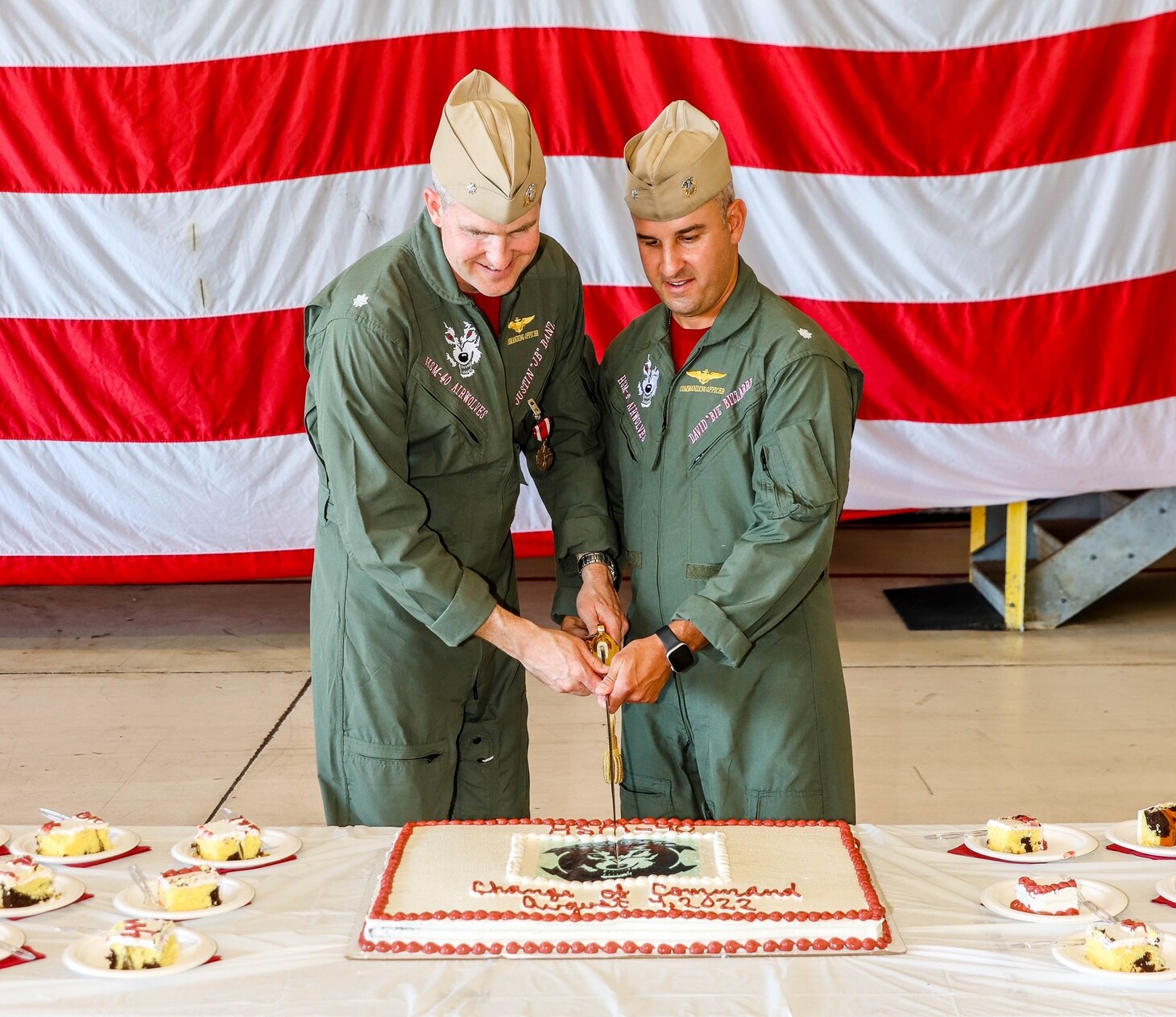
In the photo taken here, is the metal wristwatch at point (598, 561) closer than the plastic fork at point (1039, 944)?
No

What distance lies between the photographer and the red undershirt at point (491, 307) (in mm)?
2250

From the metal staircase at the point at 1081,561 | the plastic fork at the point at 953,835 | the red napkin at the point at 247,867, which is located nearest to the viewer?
the red napkin at the point at 247,867

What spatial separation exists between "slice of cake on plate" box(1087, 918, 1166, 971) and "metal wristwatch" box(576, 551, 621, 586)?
1.07 m

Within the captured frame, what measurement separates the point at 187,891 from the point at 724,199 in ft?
4.25

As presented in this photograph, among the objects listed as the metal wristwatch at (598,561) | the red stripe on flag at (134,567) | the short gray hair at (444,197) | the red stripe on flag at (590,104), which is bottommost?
the red stripe on flag at (134,567)

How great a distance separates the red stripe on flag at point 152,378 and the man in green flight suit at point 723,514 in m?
2.67

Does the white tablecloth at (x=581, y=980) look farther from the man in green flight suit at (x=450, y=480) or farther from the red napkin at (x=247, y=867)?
the man in green flight suit at (x=450, y=480)

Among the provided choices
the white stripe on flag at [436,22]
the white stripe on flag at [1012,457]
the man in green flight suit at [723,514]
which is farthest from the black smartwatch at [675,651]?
the white stripe on flag at [436,22]

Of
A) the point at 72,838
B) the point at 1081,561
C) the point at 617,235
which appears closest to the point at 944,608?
the point at 1081,561

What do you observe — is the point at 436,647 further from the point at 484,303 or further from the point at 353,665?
the point at 484,303

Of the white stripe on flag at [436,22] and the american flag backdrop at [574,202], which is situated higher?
the white stripe on flag at [436,22]

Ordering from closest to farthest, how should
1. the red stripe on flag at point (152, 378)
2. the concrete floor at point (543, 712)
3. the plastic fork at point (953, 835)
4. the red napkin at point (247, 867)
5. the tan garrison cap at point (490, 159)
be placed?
1. the red napkin at point (247, 867)
2. the plastic fork at point (953, 835)
3. the tan garrison cap at point (490, 159)
4. the concrete floor at point (543, 712)
5. the red stripe on flag at point (152, 378)

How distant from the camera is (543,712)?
448cm

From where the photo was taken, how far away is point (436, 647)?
2242 mm
